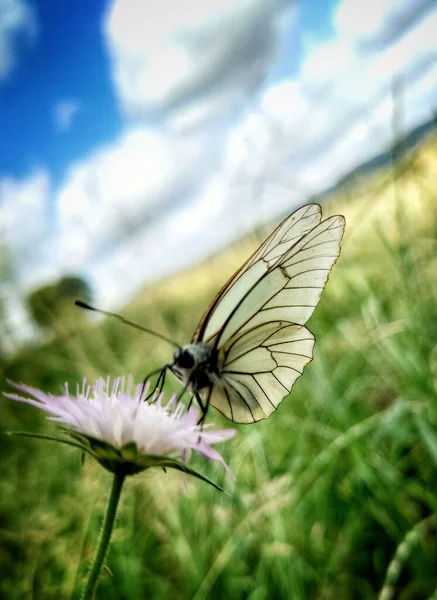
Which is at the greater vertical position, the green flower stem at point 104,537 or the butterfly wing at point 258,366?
the butterfly wing at point 258,366

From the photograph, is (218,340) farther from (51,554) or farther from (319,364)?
(51,554)

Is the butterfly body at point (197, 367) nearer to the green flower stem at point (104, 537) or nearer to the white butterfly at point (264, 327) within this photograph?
the white butterfly at point (264, 327)

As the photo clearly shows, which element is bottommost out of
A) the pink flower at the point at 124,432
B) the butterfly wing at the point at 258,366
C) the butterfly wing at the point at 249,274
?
the pink flower at the point at 124,432

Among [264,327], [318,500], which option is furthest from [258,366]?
[318,500]

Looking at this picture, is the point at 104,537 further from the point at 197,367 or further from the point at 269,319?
the point at 269,319

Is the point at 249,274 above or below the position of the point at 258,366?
above

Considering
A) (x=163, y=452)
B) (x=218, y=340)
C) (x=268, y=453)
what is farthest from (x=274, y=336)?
(x=268, y=453)

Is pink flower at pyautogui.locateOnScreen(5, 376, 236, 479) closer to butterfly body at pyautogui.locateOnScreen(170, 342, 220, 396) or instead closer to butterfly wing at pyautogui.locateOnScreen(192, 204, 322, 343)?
butterfly body at pyautogui.locateOnScreen(170, 342, 220, 396)

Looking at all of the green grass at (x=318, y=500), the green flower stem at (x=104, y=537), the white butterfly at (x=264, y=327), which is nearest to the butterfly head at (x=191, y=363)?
the white butterfly at (x=264, y=327)
